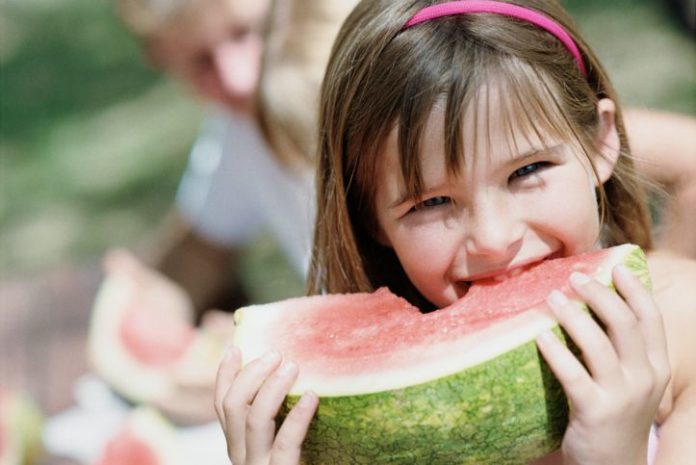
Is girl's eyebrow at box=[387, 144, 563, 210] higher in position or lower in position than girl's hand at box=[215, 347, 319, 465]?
higher

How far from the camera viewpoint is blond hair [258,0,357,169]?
114 inches

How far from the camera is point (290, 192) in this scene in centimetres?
343

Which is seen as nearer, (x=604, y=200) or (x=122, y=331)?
(x=604, y=200)

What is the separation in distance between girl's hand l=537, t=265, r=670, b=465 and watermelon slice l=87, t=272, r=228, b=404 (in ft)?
6.23

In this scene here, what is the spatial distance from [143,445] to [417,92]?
174 cm

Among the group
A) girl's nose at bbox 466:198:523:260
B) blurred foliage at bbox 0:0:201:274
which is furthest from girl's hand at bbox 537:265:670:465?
blurred foliage at bbox 0:0:201:274

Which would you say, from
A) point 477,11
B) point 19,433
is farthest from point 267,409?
point 19,433

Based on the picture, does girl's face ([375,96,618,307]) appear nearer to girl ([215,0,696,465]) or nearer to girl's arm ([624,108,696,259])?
girl ([215,0,696,465])

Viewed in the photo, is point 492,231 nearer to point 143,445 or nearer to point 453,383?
point 453,383

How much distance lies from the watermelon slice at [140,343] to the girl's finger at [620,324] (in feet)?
6.31

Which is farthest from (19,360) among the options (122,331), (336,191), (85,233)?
(336,191)

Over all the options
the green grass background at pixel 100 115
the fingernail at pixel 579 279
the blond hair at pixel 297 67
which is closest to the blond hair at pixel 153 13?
the blond hair at pixel 297 67

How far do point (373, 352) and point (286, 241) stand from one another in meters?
2.14

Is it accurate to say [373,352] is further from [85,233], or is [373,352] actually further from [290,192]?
[85,233]
